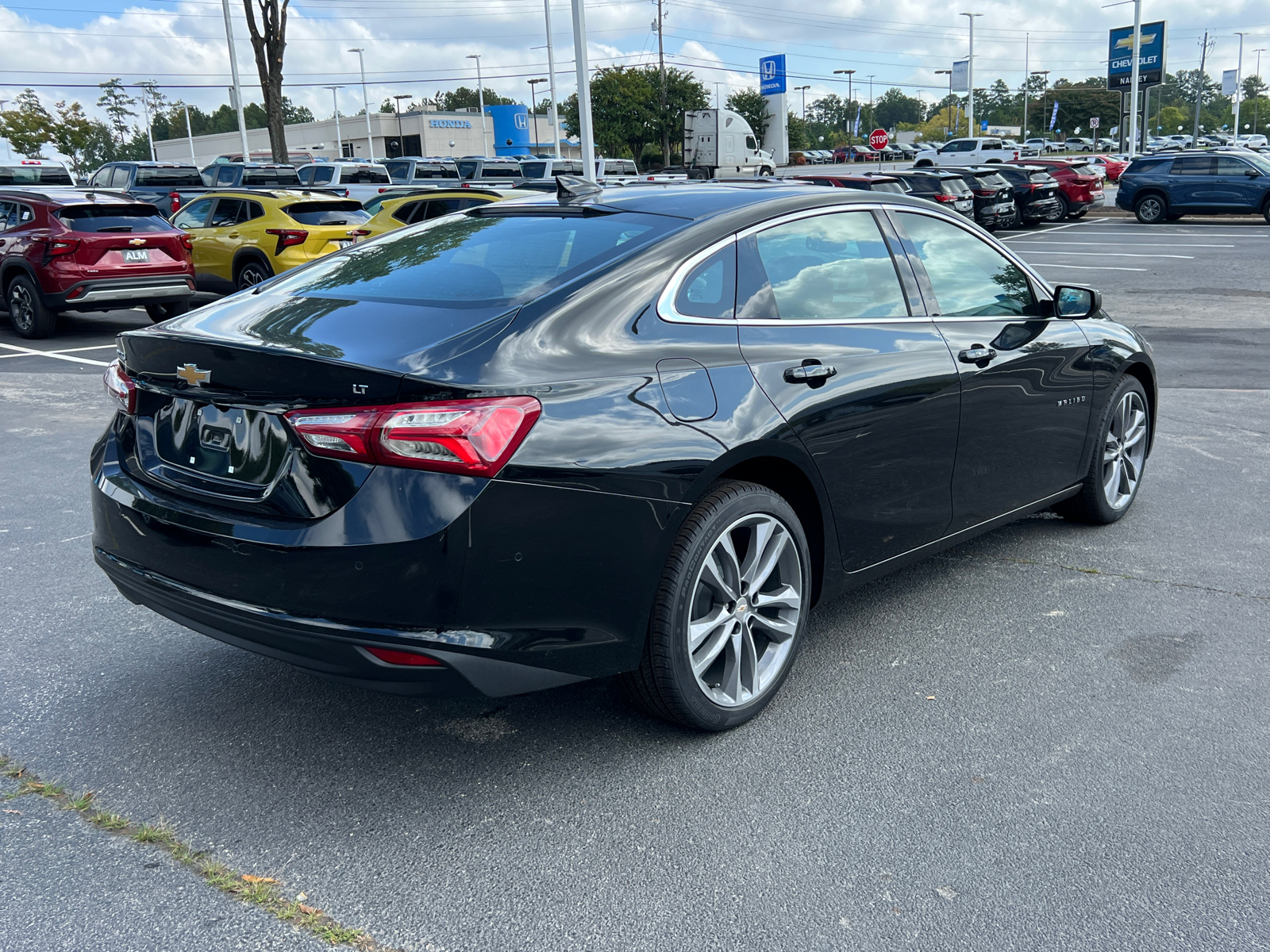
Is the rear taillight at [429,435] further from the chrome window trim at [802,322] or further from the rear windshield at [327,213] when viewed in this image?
the rear windshield at [327,213]

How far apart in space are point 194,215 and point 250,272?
5.61 ft

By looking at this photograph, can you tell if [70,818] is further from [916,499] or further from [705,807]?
[916,499]

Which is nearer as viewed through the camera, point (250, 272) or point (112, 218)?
point (112, 218)

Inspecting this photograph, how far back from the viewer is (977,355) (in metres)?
4.22

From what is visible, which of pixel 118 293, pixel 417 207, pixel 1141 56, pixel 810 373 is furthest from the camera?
pixel 1141 56

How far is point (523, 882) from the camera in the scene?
8.81 ft

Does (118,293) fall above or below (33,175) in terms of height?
below

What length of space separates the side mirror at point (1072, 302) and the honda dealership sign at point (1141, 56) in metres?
52.0

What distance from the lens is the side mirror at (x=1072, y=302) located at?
15.6ft

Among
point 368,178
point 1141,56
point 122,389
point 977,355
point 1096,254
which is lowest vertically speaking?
point 1096,254

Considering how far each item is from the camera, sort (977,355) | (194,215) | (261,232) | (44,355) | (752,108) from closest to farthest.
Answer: (977,355) < (44,355) < (261,232) < (194,215) < (752,108)

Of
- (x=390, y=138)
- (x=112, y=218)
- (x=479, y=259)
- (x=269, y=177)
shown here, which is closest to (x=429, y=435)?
(x=479, y=259)

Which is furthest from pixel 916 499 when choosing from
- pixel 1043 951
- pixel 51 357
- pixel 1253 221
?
pixel 1253 221

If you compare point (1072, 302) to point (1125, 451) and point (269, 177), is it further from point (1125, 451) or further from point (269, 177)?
point (269, 177)
